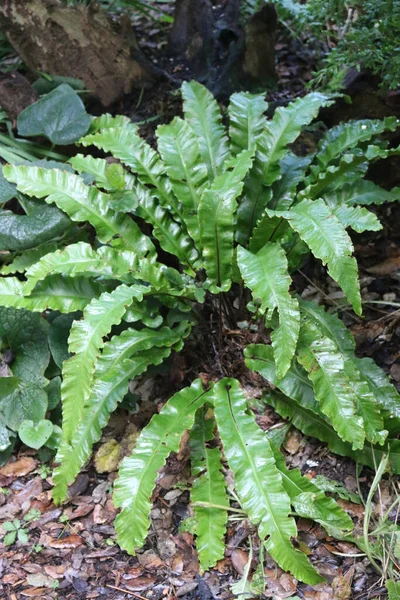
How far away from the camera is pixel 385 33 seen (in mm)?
2709

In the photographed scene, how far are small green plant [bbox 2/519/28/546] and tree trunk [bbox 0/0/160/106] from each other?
100 inches

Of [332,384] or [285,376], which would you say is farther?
[285,376]

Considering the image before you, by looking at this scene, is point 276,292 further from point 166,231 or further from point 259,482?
point 166,231

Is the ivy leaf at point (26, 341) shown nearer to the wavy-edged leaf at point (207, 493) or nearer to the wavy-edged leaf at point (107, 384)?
the wavy-edged leaf at point (107, 384)

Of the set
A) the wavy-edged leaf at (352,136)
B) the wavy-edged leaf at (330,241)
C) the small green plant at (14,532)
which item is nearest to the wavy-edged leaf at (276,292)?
the wavy-edged leaf at (330,241)

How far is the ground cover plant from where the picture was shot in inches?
83.1

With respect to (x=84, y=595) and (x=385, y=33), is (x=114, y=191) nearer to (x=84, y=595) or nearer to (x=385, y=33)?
(x=385, y=33)

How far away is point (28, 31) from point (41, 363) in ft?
6.93

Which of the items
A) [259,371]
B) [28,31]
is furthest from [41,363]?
[28,31]

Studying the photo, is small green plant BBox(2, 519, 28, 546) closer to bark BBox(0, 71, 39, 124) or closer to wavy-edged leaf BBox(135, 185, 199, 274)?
wavy-edged leaf BBox(135, 185, 199, 274)

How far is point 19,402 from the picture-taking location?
272cm

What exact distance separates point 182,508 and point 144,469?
1.35ft

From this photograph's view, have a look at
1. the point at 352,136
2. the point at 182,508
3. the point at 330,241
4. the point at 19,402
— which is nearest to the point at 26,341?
the point at 19,402

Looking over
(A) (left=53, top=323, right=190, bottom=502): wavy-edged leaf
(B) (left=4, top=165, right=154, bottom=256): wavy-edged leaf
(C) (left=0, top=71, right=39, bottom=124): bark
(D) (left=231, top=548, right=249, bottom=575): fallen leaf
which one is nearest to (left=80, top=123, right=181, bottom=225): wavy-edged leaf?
(B) (left=4, top=165, right=154, bottom=256): wavy-edged leaf
